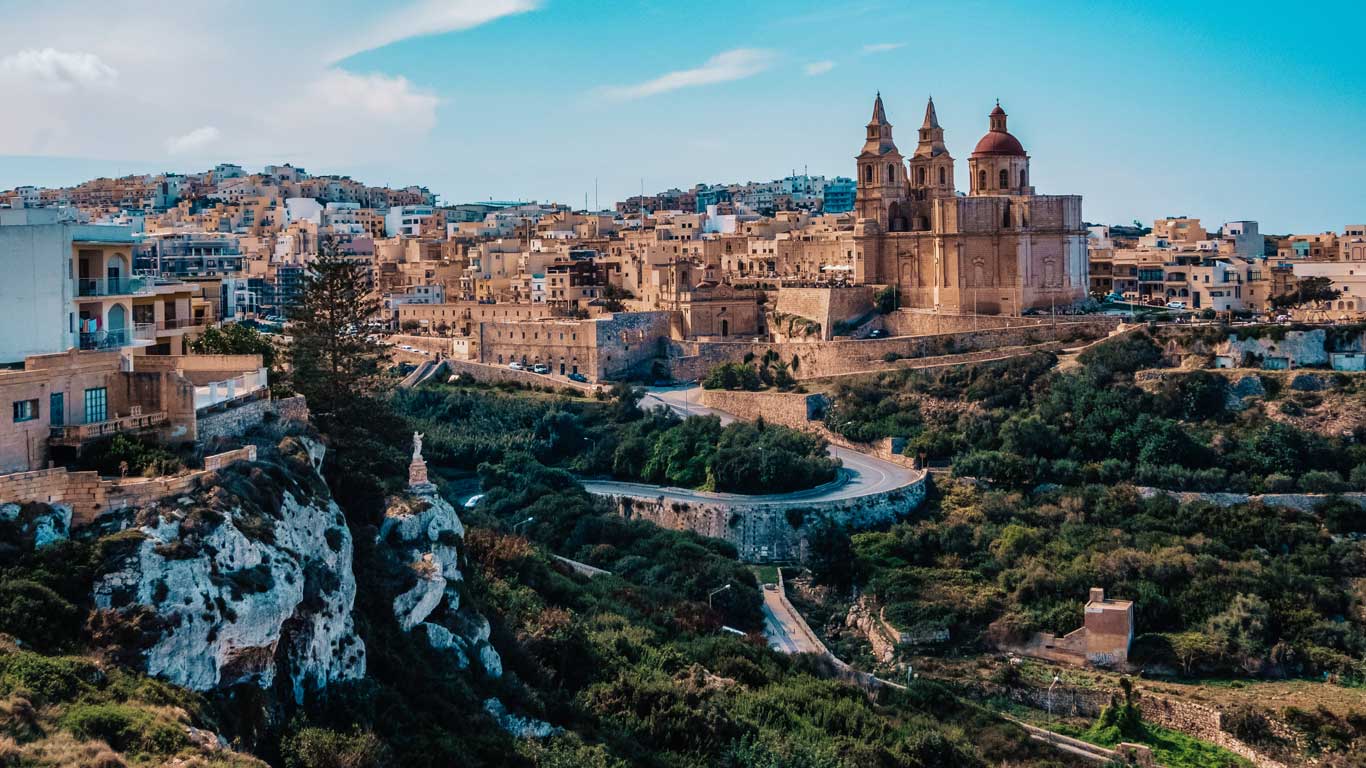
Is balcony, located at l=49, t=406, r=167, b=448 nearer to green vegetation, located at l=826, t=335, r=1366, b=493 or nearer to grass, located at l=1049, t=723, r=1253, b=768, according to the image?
grass, located at l=1049, t=723, r=1253, b=768

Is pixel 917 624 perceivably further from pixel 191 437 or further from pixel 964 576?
pixel 191 437

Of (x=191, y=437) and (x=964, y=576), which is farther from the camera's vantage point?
(x=964, y=576)

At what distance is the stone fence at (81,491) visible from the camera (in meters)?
15.2

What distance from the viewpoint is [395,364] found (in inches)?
2158

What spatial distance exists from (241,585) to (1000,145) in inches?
1613

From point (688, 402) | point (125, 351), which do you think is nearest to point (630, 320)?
point (688, 402)

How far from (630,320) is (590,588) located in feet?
82.4

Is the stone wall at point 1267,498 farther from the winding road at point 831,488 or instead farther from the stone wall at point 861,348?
the stone wall at point 861,348

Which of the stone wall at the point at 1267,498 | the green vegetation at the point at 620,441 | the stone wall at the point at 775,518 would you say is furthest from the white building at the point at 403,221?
the stone wall at the point at 1267,498

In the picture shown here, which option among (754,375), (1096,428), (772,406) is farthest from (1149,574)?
(754,375)

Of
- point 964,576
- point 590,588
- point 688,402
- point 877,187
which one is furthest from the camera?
point 877,187

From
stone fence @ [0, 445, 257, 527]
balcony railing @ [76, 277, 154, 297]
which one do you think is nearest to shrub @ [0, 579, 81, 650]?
stone fence @ [0, 445, 257, 527]

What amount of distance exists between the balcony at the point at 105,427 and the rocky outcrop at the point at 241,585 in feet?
4.23

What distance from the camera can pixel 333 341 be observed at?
24125 millimetres
